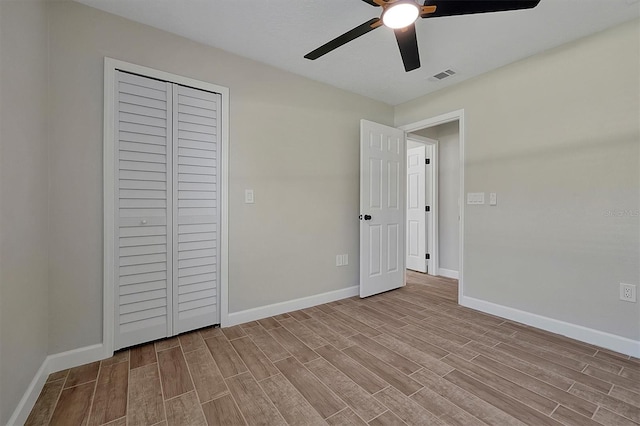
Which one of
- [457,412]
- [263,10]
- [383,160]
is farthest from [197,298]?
[383,160]

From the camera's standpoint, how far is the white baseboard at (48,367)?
1.36m

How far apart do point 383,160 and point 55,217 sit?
3.13 m

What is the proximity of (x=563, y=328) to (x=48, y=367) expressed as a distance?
12.7 feet

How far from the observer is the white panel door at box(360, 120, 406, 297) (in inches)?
130

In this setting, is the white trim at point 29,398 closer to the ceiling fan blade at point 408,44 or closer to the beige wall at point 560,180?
the ceiling fan blade at point 408,44

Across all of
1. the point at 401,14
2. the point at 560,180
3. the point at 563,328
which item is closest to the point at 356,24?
the point at 401,14

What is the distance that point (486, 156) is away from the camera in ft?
9.44

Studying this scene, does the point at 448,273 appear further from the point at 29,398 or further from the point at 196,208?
the point at 29,398

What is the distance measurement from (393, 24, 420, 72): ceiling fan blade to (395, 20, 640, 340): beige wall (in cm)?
136

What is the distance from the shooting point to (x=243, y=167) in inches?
102

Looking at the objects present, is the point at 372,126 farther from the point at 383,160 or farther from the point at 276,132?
the point at 276,132

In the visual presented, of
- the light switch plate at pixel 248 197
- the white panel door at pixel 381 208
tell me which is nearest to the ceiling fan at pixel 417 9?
the light switch plate at pixel 248 197

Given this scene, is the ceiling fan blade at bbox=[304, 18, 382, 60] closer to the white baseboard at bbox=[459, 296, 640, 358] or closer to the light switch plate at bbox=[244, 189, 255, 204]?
the light switch plate at bbox=[244, 189, 255, 204]

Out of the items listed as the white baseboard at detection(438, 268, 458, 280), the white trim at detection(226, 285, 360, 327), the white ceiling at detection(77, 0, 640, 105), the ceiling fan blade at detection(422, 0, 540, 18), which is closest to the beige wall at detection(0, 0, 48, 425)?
the white ceiling at detection(77, 0, 640, 105)
